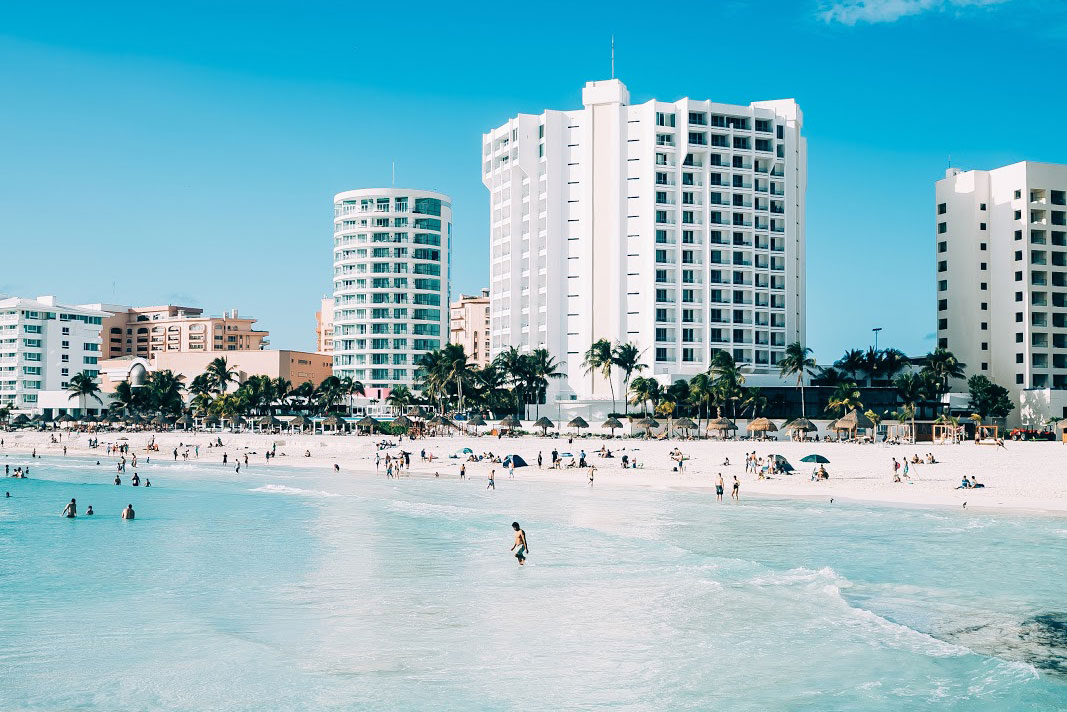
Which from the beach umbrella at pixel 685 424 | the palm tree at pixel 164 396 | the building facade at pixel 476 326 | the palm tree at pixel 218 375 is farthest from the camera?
the building facade at pixel 476 326

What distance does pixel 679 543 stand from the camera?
36.7m

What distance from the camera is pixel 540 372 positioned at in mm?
109250

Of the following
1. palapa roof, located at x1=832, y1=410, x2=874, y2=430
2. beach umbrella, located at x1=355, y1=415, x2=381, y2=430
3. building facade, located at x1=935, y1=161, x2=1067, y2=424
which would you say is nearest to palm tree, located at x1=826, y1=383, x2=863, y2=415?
palapa roof, located at x1=832, y1=410, x2=874, y2=430

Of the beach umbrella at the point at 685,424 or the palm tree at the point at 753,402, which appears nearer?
the beach umbrella at the point at 685,424

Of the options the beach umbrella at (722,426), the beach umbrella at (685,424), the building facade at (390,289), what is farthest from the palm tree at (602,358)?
the building facade at (390,289)

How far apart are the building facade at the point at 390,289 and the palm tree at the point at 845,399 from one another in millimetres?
78721

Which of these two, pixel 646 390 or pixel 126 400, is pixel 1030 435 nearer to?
pixel 646 390

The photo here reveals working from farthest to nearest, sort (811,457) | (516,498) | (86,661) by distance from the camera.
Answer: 1. (811,457)
2. (516,498)
3. (86,661)

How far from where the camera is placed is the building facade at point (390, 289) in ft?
511

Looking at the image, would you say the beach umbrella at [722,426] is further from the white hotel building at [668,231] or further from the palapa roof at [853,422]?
the white hotel building at [668,231]

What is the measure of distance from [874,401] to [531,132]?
55.7m

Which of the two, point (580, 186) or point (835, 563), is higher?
point (580, 186)

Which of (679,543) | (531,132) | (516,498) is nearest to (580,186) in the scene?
(531,132)

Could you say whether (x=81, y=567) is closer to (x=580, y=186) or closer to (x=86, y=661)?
(x=86, y=661)
